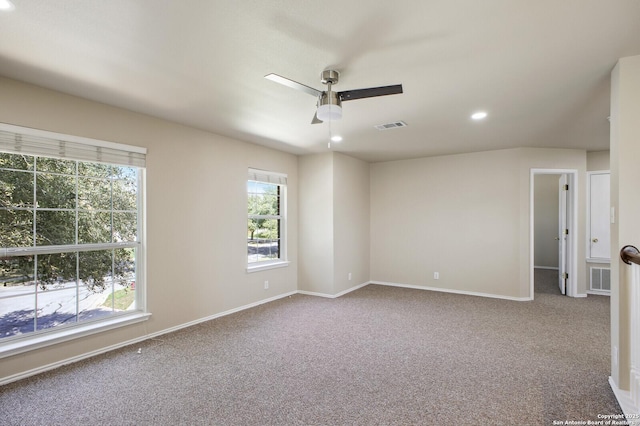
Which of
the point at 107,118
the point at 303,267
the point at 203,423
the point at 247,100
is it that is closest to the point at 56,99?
the point at 107,118

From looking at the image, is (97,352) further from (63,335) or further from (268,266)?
(268,266)

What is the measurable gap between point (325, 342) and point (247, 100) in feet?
8.64

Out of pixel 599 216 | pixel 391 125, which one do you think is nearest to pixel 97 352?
pixel 391 125

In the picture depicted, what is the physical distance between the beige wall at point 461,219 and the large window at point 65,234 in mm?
4432

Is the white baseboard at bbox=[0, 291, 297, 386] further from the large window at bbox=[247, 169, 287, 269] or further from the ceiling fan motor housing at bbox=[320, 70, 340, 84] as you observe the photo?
the ceiling fan motor housing at bbox=[320, 70, 340, 84]

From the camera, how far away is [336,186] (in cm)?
567

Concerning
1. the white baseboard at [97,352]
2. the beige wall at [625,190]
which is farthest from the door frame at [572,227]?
the white baseboard at [97,352]

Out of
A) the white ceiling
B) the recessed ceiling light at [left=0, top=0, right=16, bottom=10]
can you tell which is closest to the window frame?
the white ceiling

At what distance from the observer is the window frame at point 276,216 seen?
16.6 ft

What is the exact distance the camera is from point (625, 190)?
2.33 meters

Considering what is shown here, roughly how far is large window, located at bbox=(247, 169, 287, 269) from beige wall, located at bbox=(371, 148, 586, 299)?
203 centimetres

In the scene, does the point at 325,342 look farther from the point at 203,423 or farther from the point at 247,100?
the point at 247,100

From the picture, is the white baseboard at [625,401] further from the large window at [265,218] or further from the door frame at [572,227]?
the large window at [265,218]

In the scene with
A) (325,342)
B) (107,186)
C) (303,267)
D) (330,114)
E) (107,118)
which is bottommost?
(325,342)
